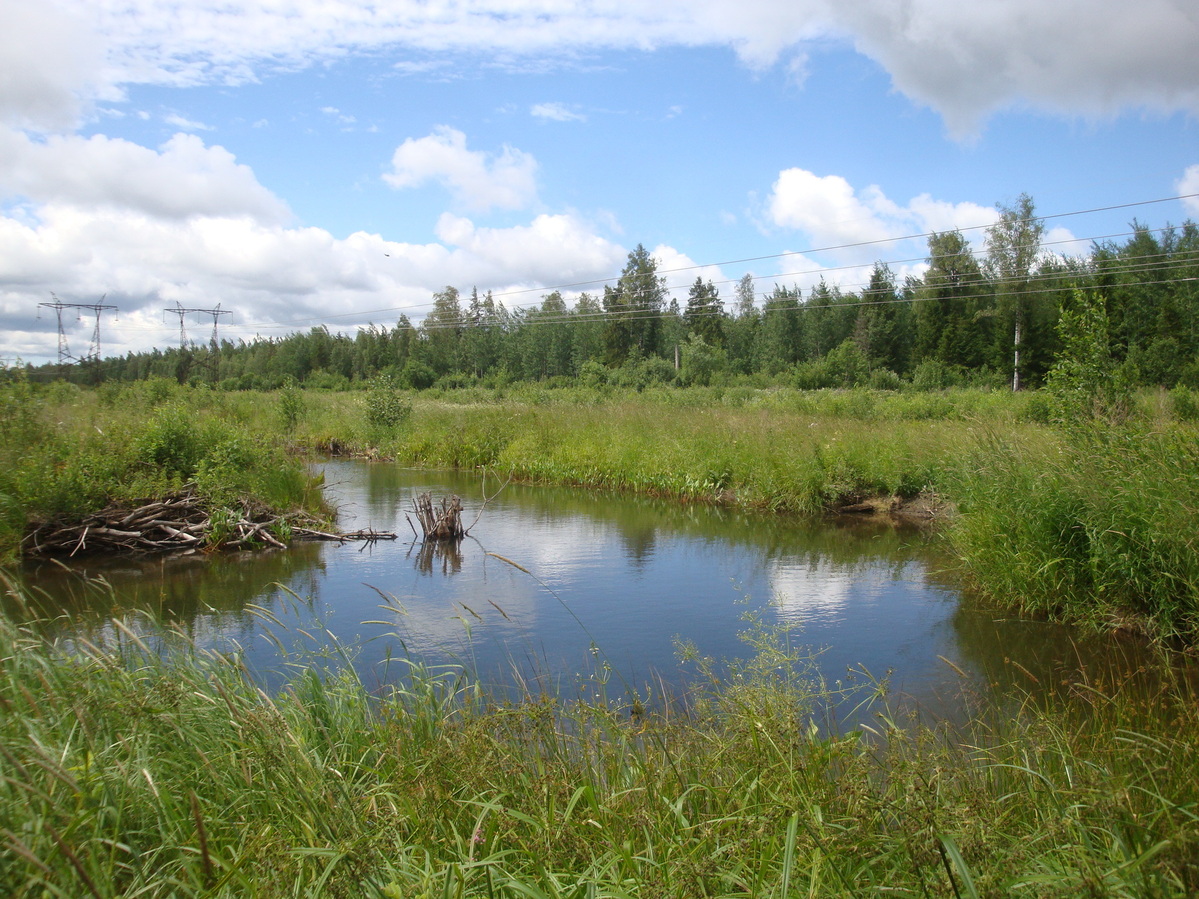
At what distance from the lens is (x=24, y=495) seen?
934cm

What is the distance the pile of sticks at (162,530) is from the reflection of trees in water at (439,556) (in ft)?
4.62

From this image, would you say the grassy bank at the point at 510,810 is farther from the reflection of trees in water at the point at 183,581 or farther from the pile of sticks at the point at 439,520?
the pile of sticks at the point at 439,520

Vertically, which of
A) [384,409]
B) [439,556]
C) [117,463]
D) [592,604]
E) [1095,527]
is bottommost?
[592,604]

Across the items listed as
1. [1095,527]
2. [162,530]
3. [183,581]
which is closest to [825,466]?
[1095,527]

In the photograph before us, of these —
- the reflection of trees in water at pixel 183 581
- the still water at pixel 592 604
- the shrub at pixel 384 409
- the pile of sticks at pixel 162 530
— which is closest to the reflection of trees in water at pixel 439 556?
the still water at pixel 592 604

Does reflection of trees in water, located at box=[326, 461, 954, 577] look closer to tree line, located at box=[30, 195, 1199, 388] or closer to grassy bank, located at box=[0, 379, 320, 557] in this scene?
grassy bank, located at box=[0, 379, 320, 557]

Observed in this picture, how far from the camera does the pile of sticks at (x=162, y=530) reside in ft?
32.2

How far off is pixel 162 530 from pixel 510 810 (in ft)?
31.4

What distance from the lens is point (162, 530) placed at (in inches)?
412

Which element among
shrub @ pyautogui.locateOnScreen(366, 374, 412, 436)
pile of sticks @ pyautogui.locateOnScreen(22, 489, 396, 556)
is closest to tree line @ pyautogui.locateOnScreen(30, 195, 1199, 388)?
shrub @ pyautogui.locateOnScreen(366, 374, 412, 436)

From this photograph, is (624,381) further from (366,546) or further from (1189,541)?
(1189,541)

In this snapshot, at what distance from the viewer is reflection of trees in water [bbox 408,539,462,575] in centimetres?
1002

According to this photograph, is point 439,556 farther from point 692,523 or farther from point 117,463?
point 692,523

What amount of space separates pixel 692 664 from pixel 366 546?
6.44 metres
